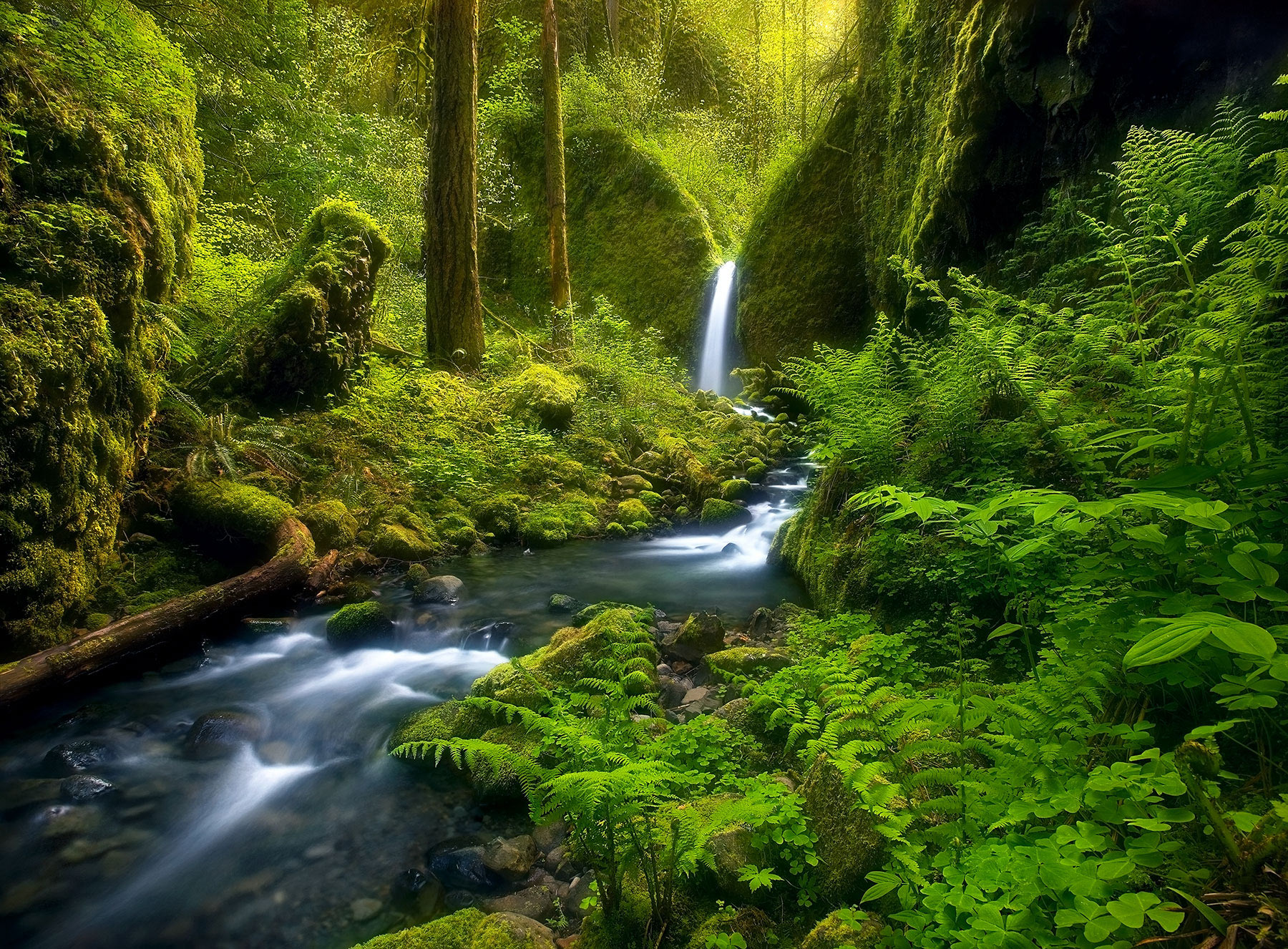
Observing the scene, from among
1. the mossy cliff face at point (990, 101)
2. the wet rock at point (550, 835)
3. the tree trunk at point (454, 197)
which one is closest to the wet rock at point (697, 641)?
the wet rock at point (550, 835)

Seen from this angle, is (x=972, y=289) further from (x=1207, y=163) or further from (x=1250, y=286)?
(x=1250, y=286)

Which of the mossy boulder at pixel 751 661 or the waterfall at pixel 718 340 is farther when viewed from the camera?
the waterfall at pixel 718 340

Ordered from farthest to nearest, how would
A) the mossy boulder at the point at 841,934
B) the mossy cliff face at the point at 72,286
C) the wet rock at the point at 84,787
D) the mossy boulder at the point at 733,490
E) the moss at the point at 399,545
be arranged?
1. the mossy boulder at the point at 733,490
2. the moss at the point at 399,545
3. the mossy cliff face at the point at 72,286
4. the wet rock at the point at 84,787
5. the mossy boulder at the point at 841,934

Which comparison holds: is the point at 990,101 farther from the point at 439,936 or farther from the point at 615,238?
the point at 615,238

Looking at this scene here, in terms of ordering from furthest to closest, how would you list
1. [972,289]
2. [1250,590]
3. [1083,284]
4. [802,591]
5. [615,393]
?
[615,393] → [802,591] → [1083,284] → [972,289] → [1250,590]

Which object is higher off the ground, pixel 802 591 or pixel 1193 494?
pixel 1193 494

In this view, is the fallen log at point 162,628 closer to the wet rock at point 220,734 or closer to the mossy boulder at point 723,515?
the wet rock at point 220,734

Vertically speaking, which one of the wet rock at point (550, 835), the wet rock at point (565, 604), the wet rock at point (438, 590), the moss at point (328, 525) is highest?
the moss at point (328, 525)

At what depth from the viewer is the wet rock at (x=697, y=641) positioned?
476cm

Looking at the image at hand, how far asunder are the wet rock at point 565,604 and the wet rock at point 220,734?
2487 mm

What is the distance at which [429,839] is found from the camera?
10.8 ft

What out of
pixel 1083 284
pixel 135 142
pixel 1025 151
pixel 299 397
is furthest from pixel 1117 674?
pixel 299 397

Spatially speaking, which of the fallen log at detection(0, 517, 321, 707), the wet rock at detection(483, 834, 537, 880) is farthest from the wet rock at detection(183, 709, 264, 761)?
the wet rock at detection(483, 834, 537, 880)

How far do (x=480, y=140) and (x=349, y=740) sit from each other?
17899 mm
